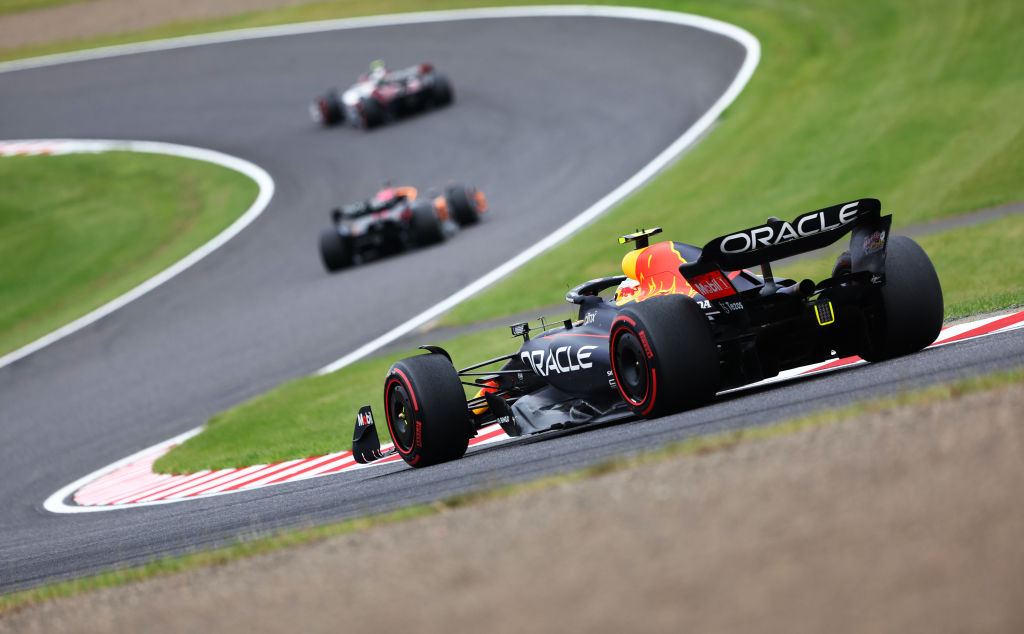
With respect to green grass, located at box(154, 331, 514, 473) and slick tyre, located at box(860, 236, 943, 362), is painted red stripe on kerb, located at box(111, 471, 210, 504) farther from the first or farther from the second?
slick tyre, located at box(860, 236, 943, 362)

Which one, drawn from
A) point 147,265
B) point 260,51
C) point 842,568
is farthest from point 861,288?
point 260,51

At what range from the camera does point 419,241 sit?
75.4 ft

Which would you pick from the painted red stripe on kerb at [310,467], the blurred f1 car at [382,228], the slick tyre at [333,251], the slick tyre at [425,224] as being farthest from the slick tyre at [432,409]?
the slick tyre at [425,224]

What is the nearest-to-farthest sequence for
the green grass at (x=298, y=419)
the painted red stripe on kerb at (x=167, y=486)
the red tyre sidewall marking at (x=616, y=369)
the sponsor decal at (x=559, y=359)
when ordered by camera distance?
the red tyre sidewall marking at (x=616, y=369) → the sponsor decal at (x=559, y=359) → the painted red stripe on kerb at (x=167, y=486) → the green grass at (x=298, y=419)

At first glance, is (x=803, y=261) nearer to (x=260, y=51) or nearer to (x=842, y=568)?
(x=842, y=568)

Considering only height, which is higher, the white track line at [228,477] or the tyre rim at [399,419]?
the tyre rim at [399,419]

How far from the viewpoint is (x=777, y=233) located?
7.34 metres

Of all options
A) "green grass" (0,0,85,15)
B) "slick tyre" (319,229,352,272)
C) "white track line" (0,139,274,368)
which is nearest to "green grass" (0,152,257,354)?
"white track line" (0,139,274,368)

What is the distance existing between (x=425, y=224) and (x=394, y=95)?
1020cm

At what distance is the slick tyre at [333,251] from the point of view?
22078 mm

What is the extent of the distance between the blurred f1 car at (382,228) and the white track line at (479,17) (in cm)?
242

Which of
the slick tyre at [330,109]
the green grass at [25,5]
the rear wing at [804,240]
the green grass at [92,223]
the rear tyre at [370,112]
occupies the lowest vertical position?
the rear wing at [804,240]

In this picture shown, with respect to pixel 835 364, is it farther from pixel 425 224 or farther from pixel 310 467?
pixel 425 224

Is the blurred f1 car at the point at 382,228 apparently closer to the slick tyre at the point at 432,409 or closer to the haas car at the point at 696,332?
the haas car at the point at 696,332
